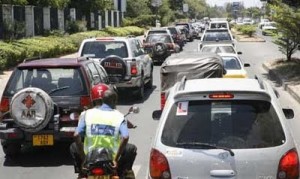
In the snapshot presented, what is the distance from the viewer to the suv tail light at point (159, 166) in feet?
16.9

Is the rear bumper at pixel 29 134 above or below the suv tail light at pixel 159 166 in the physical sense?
below

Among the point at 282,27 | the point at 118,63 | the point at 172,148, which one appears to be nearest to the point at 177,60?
the point at 118,63

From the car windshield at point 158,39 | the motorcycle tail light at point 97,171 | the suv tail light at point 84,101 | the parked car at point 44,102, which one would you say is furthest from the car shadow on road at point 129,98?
the car windshield at point 158,39

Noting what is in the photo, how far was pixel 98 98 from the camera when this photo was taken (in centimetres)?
614

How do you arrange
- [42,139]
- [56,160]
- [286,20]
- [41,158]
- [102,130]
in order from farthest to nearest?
[286,20] → [41,158] → [56,160] → [42,139] → [102,130]

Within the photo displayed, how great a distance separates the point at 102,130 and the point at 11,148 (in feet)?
13.6

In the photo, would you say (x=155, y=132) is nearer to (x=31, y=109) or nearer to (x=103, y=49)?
(x=31, y=109)

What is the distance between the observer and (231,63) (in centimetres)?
1584

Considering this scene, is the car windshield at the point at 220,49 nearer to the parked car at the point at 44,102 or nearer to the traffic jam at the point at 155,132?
the traffic jam at the point at 155,132

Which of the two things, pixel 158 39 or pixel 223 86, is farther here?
pixel 158 39

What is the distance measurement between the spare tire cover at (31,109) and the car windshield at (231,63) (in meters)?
7.70

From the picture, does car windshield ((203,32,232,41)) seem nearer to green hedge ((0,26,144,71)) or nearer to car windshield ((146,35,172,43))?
car windshield ((146,35,172,43))

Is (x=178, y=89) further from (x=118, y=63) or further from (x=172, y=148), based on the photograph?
(x=118, y=63)

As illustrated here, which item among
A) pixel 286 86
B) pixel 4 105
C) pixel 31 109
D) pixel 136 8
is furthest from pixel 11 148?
pixel 136 8
